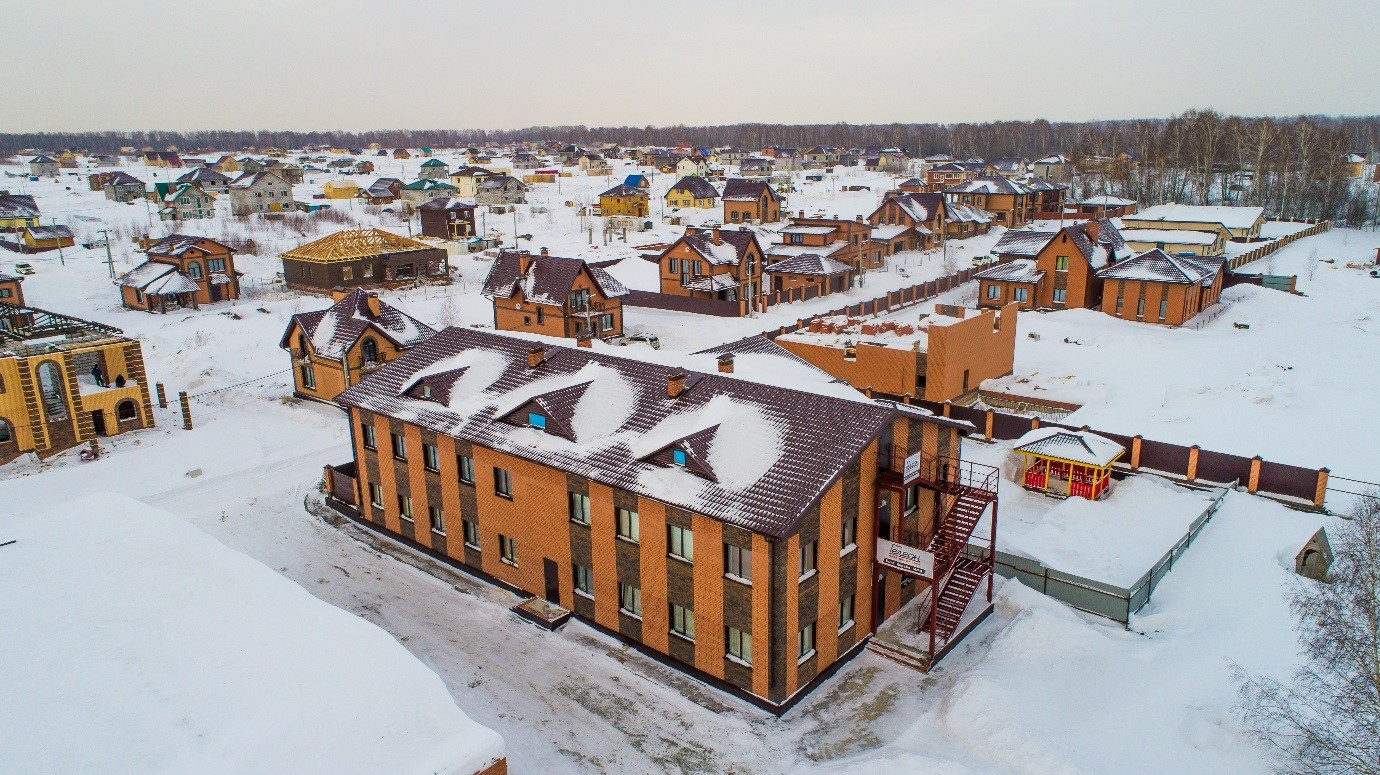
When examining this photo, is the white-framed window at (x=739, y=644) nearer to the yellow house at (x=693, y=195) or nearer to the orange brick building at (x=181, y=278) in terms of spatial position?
the orange brick building at (x=181, y=278)

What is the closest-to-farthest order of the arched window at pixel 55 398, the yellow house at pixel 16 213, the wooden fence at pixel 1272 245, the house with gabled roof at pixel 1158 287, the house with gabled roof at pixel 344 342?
the arched window at pixel 55 398 < the house with gabled roof at pixel 344 342 < the house with gabled roof at pixel 1158 287 < the wooden fence at pixel 1272 245 < the yellow house at pixel 16 213

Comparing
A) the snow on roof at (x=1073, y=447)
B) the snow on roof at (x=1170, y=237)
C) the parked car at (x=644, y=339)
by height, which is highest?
the snow on roof at (x=1170, y=237)

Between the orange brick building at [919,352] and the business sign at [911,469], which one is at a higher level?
the business sign at [911,469]

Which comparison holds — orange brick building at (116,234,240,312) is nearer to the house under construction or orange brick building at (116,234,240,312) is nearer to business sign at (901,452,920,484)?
the house under construction

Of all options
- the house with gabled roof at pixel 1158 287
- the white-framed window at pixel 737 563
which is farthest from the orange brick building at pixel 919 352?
the white-framed window at pixel 737 563

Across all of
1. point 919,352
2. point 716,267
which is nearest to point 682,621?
point 919,352

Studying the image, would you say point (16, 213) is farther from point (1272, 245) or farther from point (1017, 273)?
point (1272, 245)
